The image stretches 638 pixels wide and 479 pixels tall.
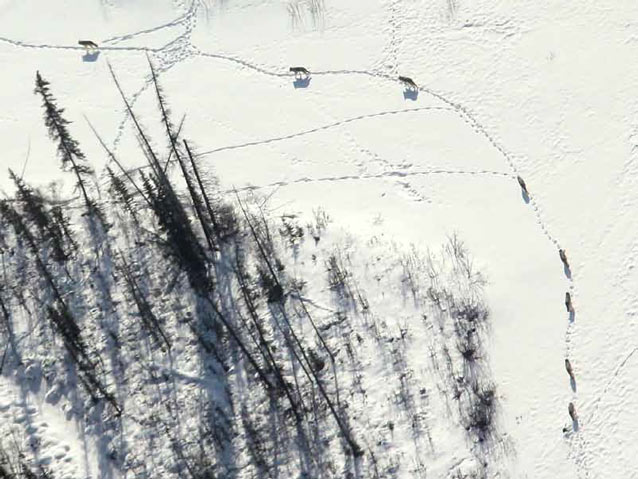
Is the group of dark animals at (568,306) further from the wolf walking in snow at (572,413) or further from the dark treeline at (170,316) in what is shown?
the dark treeline at (170,316)

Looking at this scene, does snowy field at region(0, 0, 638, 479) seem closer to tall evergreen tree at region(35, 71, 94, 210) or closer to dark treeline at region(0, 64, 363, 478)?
dark treeline at region(0, 64, 363, 478)

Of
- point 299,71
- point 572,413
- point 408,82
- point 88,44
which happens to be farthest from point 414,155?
point 88,44

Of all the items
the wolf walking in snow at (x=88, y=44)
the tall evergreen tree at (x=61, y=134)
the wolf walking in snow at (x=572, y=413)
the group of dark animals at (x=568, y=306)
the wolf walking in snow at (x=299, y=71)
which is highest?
the wolf walking in snow at (x=88, y=44)

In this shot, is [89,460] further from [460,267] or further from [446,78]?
[446,78]

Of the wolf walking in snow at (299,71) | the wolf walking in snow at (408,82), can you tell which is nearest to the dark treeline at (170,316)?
the wolf walking in snow at (299,71)

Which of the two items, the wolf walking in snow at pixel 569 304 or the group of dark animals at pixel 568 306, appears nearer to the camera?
the group of dark animals at pixel 568 306

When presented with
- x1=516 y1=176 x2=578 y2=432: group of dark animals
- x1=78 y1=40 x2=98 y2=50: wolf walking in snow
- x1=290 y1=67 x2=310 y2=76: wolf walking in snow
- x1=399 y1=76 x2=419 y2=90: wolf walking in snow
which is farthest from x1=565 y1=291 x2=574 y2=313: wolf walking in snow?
x1=78 y1=40 x2=98 y2=50: wolf walking in snow
